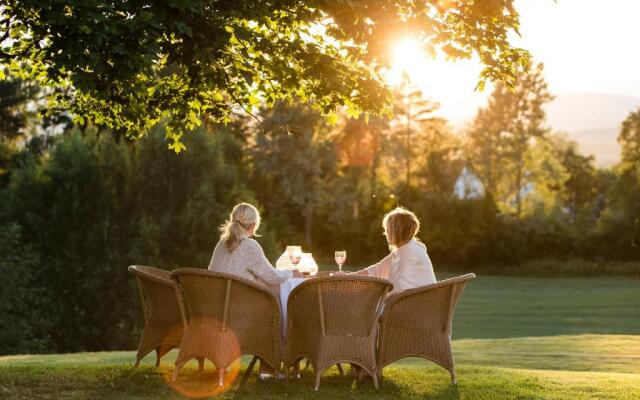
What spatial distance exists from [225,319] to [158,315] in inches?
55.0

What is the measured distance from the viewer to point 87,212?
102 ft

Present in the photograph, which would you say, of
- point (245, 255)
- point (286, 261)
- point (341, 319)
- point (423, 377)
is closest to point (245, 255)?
point (245, 255)

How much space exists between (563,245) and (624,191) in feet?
17.0

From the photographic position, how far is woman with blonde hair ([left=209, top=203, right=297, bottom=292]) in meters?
7.84

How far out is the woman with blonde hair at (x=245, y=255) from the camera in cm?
784

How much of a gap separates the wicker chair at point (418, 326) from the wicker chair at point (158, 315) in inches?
84.5

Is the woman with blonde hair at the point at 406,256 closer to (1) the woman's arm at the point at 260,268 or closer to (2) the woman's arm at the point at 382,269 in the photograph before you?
(2) the woman's arm at the point at 382,269

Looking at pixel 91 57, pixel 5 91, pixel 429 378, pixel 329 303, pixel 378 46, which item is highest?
pixel 5 91

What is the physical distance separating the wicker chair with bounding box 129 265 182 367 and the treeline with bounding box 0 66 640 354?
87.1 inches

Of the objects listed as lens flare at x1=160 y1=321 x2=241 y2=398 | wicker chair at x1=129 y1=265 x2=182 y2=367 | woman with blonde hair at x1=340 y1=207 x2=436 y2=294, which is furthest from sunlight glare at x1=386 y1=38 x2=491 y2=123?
wicker chair at x1=129 y1=265 x2=182 y2=367

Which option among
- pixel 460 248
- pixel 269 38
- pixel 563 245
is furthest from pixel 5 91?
pixel 269 38

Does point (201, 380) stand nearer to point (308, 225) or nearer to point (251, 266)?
point (251, 266)

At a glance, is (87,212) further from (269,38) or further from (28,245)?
(269,38)

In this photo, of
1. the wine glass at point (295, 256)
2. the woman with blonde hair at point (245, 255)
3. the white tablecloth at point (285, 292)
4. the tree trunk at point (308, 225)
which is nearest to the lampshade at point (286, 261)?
the wine glass at point (295, 256)
